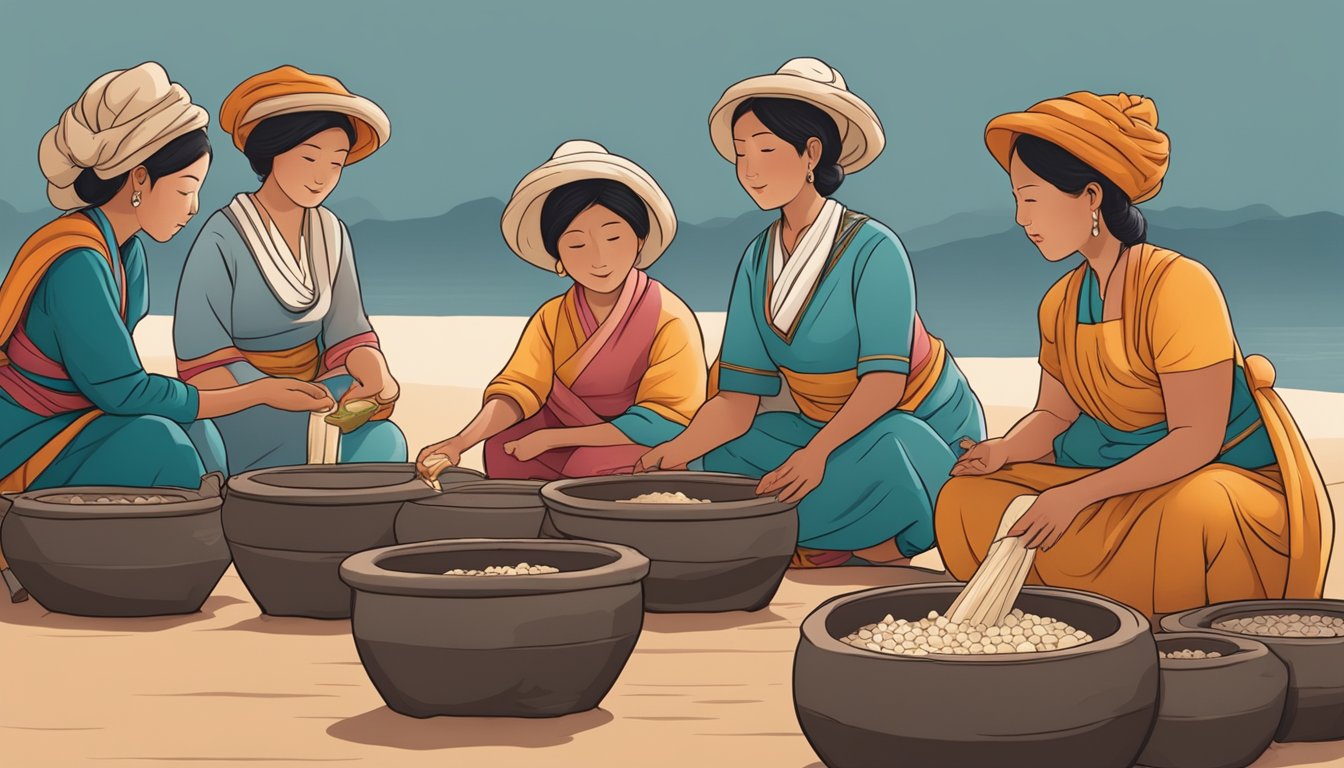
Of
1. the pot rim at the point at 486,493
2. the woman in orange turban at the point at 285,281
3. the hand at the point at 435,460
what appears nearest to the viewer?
the pot rim at the point at 486,493

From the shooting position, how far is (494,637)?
330 centimetres

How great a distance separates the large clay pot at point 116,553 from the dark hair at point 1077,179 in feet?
7.66

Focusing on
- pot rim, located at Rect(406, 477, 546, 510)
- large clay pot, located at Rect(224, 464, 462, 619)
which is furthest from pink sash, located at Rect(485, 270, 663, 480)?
large clay pot, located at Rect(224, 464, 462, 619)

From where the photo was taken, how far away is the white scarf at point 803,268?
507 centimetres

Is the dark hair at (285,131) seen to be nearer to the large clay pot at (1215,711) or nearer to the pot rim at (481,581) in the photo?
the pot rim at (481,581)

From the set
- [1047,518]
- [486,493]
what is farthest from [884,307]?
[1047,518]

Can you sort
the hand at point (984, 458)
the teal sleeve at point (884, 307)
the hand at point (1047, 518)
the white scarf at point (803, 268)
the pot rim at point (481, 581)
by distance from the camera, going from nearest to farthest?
1. the pot rim at point (481, 581)
2. the hand at point (1047, 518)
3. the hand at point (984, 458)
4. the teal sleeve at point (884, 307)
5. the white scarf at point (803, 268)

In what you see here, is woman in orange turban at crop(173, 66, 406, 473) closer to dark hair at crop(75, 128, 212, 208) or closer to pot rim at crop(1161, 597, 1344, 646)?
dark hair at crop(75, 128, 212, 208)

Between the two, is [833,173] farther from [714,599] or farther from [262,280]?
[262,280]

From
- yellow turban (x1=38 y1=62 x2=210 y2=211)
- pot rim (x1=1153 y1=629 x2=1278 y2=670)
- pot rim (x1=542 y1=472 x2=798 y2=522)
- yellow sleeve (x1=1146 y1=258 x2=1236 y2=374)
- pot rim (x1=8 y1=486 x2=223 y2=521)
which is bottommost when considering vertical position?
pot rim (x1=8 y1=486 x2=223 y2=521)

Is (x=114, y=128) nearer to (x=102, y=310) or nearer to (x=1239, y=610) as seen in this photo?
(x=102, y=310)

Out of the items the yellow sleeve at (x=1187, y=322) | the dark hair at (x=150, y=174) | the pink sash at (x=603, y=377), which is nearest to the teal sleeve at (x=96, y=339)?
the dark hair at (x=150, y=174)

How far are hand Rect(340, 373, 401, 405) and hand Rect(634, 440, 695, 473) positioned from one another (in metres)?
0.99

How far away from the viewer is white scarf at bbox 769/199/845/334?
5.07 m
